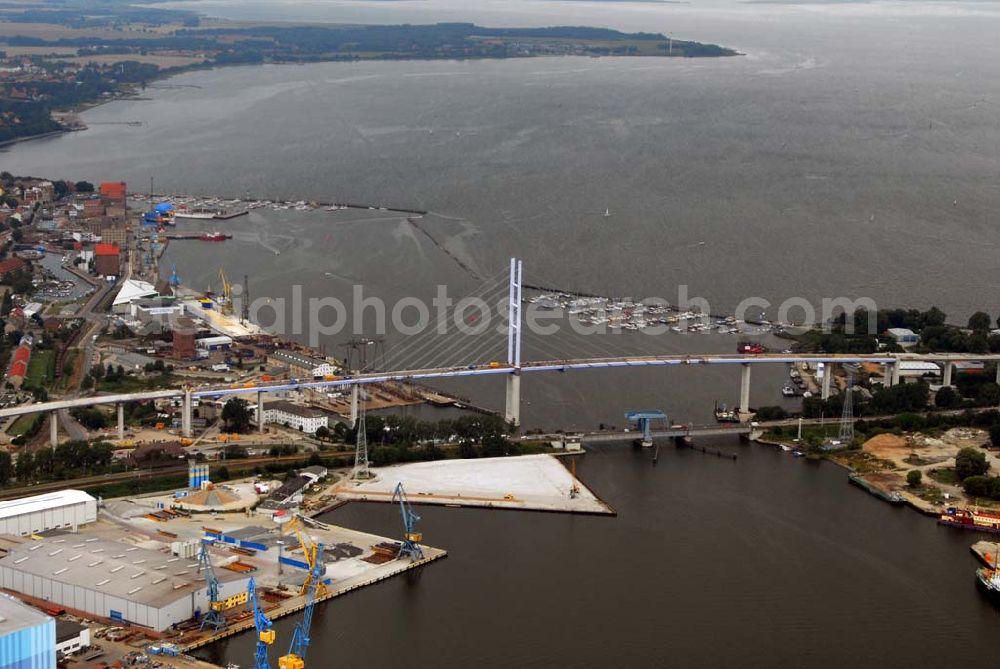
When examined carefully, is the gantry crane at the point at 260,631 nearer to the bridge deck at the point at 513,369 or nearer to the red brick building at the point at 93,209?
the bridge deck at the point at 513,369

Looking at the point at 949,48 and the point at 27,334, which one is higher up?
the point at 949,48

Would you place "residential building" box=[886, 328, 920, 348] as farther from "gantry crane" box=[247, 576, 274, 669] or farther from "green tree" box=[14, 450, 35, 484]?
"green tree" box=[14, 450, 35, 484]

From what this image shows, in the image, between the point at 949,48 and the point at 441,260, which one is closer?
the point at 441,260

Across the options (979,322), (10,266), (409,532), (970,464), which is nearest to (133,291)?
(10,266)

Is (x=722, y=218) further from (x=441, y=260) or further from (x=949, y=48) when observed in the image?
(x=949, y=48)

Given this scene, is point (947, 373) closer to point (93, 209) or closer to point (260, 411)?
point (260, 411)

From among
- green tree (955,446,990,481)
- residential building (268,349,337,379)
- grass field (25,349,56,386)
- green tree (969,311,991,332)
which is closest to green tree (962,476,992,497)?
green tree (955,446,990,481)

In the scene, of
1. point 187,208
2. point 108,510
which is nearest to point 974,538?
point 108,510
